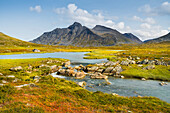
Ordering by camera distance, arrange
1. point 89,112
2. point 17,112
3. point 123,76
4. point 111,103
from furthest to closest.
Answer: point 123,76
point 111,103
point 89,112
point 17,112

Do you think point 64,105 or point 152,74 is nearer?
point 64,105

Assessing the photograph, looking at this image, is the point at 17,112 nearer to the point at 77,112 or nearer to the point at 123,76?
the point at 77,112

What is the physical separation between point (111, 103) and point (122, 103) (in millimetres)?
2486

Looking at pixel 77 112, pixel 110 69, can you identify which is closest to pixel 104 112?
pixel 77 112

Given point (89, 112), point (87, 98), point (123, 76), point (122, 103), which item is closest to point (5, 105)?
point (89, 112)

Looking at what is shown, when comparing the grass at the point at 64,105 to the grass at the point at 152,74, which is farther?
the grass at the point at 152,74

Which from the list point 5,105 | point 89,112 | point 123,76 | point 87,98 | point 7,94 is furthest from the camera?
point 123,76

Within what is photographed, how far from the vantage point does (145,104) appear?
24922mm

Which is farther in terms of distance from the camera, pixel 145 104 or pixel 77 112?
pixel 145 104

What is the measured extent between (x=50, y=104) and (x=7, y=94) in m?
9.33

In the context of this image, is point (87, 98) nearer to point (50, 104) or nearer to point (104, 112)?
point (104, 112)

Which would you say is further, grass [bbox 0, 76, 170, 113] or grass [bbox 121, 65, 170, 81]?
grass [bbox 121, 65, 170, 81]

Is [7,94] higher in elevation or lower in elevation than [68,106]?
higher

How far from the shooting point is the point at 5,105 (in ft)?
59.7
